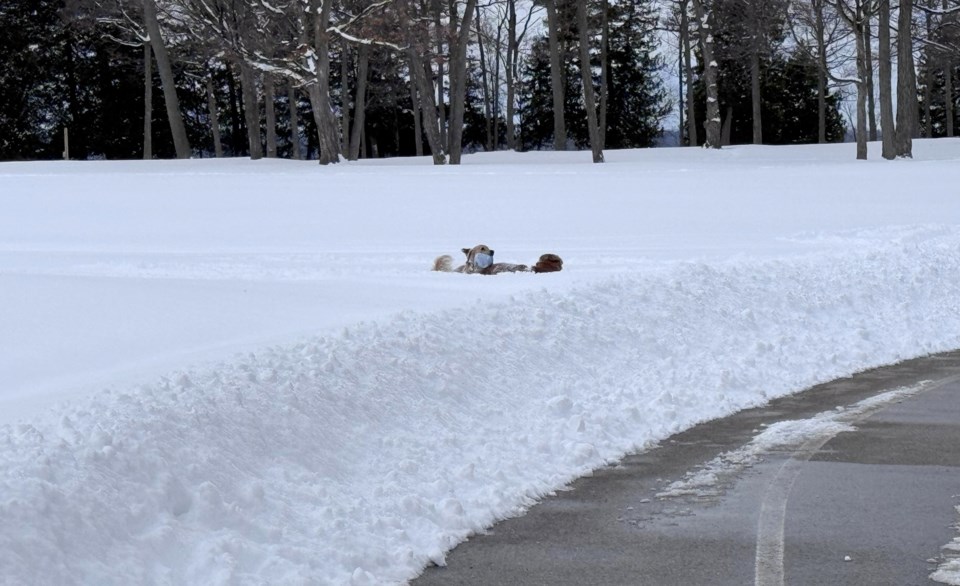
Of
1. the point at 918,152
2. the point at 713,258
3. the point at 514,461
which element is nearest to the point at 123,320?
the point at 514,461

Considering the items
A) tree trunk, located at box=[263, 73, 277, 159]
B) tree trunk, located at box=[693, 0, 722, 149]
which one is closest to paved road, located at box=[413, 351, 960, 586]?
tree trunk, located at box=[263, 73, 277, 159]

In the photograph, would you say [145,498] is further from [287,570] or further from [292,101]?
[292,101]

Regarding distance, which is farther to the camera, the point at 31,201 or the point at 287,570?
the point at 31,201

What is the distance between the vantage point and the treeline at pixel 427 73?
36.2 metres

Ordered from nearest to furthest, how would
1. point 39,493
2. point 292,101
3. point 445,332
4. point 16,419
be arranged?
point 39,493
point 16,419
point 445,332
point 292,101

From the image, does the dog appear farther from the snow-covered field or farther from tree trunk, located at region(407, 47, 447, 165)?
tree trunk, located at region(407, 47, 447, 165)

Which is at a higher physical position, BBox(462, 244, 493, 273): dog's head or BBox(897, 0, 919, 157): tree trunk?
BBox(897, 0, 919, 157): tree trunk

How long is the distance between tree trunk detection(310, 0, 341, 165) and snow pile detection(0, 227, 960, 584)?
917 inches

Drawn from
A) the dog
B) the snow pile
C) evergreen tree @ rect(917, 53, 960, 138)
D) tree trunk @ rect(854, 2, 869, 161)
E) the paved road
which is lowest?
the paved road

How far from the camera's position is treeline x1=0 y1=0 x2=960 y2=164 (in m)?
36.2

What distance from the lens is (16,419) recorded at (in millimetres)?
6480

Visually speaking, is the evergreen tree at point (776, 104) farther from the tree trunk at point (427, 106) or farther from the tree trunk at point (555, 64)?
the tree trunk at point (427, 106)

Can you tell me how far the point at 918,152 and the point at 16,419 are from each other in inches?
1519

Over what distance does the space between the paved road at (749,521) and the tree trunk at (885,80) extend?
95.5ft
